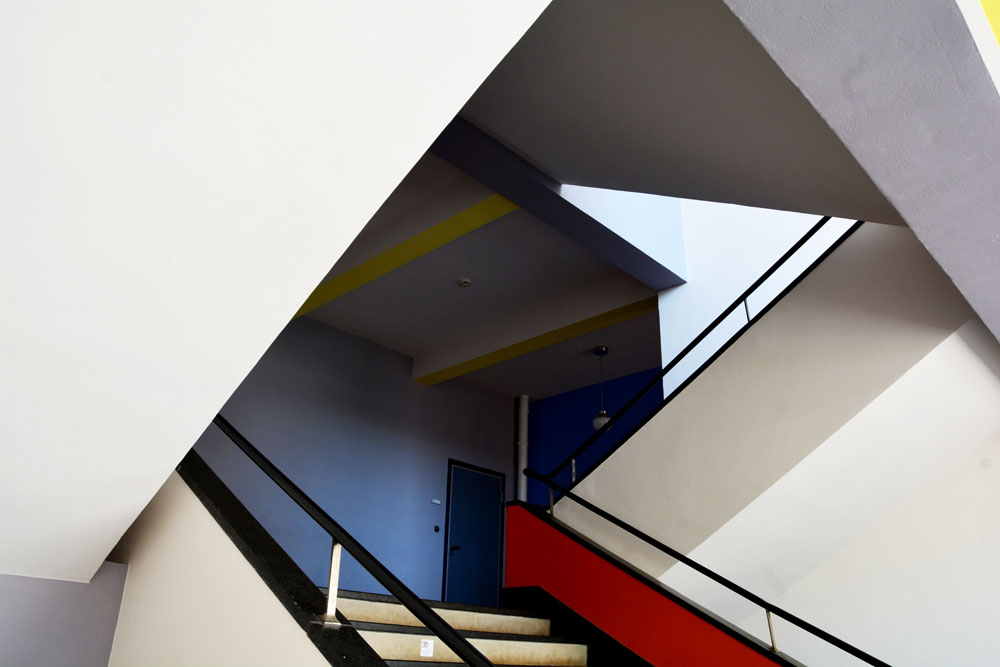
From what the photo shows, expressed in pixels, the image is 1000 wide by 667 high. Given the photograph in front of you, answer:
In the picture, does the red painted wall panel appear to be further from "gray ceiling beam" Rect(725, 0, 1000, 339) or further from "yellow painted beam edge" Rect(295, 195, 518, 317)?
"gray ceiling beam" Rect(725, 0, 1000, 339)

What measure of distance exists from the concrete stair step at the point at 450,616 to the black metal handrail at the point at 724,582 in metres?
0.84

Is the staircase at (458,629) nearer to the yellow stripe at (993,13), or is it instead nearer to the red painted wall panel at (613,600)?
the red painted wall panel at (613,600)

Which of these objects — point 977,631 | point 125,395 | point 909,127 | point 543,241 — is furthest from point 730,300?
point 125,395

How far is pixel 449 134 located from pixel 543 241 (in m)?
2.32

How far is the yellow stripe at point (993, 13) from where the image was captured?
2.57m

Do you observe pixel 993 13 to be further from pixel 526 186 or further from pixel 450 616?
pixel 450 616

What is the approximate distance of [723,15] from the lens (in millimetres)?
2662

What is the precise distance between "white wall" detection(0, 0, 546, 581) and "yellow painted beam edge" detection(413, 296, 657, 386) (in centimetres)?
479

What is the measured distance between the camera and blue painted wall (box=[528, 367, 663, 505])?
8852 mm

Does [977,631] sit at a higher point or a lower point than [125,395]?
lower

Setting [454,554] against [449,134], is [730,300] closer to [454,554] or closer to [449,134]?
[449,134]

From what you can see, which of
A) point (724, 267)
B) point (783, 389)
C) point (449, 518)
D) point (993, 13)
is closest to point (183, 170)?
point (993, 13)

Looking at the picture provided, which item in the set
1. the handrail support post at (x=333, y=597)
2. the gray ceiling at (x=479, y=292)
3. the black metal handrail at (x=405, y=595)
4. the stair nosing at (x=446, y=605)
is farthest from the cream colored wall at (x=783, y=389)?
the handrail support post at (x=333, y=597)

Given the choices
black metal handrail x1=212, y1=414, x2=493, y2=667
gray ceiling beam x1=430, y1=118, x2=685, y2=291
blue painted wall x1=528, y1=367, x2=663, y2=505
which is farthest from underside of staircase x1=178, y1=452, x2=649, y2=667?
blue painted wall x1=528, y1=367, x2=663, y2=505
